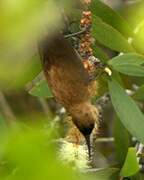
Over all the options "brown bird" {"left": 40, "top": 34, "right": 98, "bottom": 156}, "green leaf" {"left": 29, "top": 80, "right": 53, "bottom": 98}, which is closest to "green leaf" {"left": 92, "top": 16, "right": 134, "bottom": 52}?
"green leaf" {"left": 29, "top": 80, "right": 53, "bottom": 98}

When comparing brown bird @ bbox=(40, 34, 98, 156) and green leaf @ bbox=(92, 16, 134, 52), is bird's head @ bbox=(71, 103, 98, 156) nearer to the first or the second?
brown bird @ bbox=(40, 34, 98, 156)

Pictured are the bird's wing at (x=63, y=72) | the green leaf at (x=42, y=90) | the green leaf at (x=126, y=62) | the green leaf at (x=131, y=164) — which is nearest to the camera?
the bird's wing at (x=63, y=72)

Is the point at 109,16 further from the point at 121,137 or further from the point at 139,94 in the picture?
the point at 121,137

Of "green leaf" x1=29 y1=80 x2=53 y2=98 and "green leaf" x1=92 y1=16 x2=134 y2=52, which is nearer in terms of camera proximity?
"green leaf" x1=92 y1=16 x2=134 y2=52

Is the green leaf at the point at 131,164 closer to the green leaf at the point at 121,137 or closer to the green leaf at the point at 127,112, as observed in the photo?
the green leaf at the point at 127,112

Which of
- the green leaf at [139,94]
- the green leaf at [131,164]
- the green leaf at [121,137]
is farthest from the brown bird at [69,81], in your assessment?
the green leaf at [121,137]

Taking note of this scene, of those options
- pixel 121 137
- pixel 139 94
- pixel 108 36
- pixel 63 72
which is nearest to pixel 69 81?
pixel 63 72

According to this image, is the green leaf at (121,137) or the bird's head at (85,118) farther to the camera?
the green leaf at (121,137)

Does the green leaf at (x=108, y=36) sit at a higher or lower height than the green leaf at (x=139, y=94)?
higher
